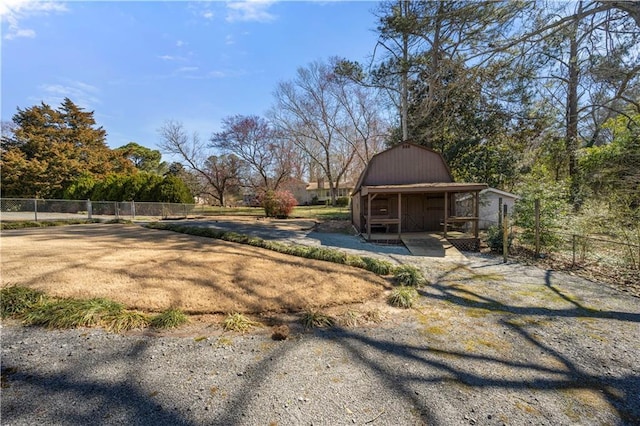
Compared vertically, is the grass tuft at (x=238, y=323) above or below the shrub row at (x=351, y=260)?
below

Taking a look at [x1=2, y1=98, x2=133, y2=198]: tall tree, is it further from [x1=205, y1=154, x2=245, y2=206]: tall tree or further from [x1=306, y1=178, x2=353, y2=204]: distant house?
[x1=306, y1=178, x2=353, y2=204]: distant house

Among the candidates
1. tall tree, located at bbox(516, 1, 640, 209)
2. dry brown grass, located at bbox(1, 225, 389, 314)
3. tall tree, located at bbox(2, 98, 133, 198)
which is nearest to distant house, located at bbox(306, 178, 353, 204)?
tall tree, located at bbox(2, 98, 133, 198)

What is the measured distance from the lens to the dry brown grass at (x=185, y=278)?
13.7 feet

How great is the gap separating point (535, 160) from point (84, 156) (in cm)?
3673

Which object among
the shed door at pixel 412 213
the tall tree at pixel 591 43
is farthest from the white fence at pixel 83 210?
the tall tree at pixel 591 43

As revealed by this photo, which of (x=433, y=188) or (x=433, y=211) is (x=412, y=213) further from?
(x=433, y=188)

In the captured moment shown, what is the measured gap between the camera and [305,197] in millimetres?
45938

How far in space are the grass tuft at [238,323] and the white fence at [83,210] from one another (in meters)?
15.7

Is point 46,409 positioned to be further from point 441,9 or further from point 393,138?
point 393,138

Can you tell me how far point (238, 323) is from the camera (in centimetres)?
361

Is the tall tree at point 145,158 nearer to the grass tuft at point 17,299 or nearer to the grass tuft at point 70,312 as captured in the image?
the grass tuft at point 17,299

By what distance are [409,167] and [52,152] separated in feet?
95.8

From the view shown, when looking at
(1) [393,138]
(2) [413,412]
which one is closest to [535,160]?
(1) [393,138]

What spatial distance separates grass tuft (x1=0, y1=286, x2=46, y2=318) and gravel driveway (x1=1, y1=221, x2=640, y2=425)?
250 millimetres
